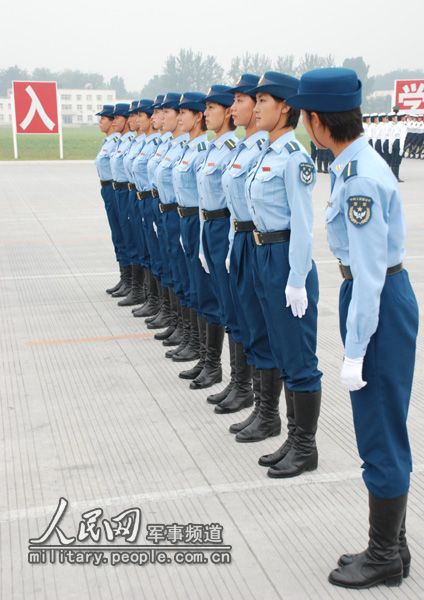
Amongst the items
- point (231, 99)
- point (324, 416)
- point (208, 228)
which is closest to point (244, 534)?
point (324, 416)

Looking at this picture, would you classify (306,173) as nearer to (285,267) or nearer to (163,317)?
(285,267)

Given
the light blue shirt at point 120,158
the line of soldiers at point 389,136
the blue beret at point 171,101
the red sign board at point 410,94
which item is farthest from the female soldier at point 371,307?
the red sign board at point 410,94

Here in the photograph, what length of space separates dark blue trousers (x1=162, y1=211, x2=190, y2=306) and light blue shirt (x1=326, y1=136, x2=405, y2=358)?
10.3 ft

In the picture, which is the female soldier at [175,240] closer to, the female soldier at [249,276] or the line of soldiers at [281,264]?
the line of soldiers at [281,264]

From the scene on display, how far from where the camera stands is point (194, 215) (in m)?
5.40

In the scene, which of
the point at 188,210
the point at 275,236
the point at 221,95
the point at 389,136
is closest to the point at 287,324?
the point at 275,236

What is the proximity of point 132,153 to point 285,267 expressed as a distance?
11.5 ft

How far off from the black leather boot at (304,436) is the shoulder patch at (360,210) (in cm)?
148

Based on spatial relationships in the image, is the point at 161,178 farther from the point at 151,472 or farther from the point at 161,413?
the point at 151,472

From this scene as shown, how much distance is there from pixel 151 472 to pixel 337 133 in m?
1.97

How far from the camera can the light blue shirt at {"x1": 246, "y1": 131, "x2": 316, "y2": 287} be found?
3697 millimetres

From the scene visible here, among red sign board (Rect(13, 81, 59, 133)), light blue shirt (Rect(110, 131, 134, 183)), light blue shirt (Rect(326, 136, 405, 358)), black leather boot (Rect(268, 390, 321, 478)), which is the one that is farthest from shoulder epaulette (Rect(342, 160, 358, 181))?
red sign board (Rect(13, 81, 59, 133))

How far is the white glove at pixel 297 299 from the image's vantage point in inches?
146

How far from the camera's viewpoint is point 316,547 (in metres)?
3.18
